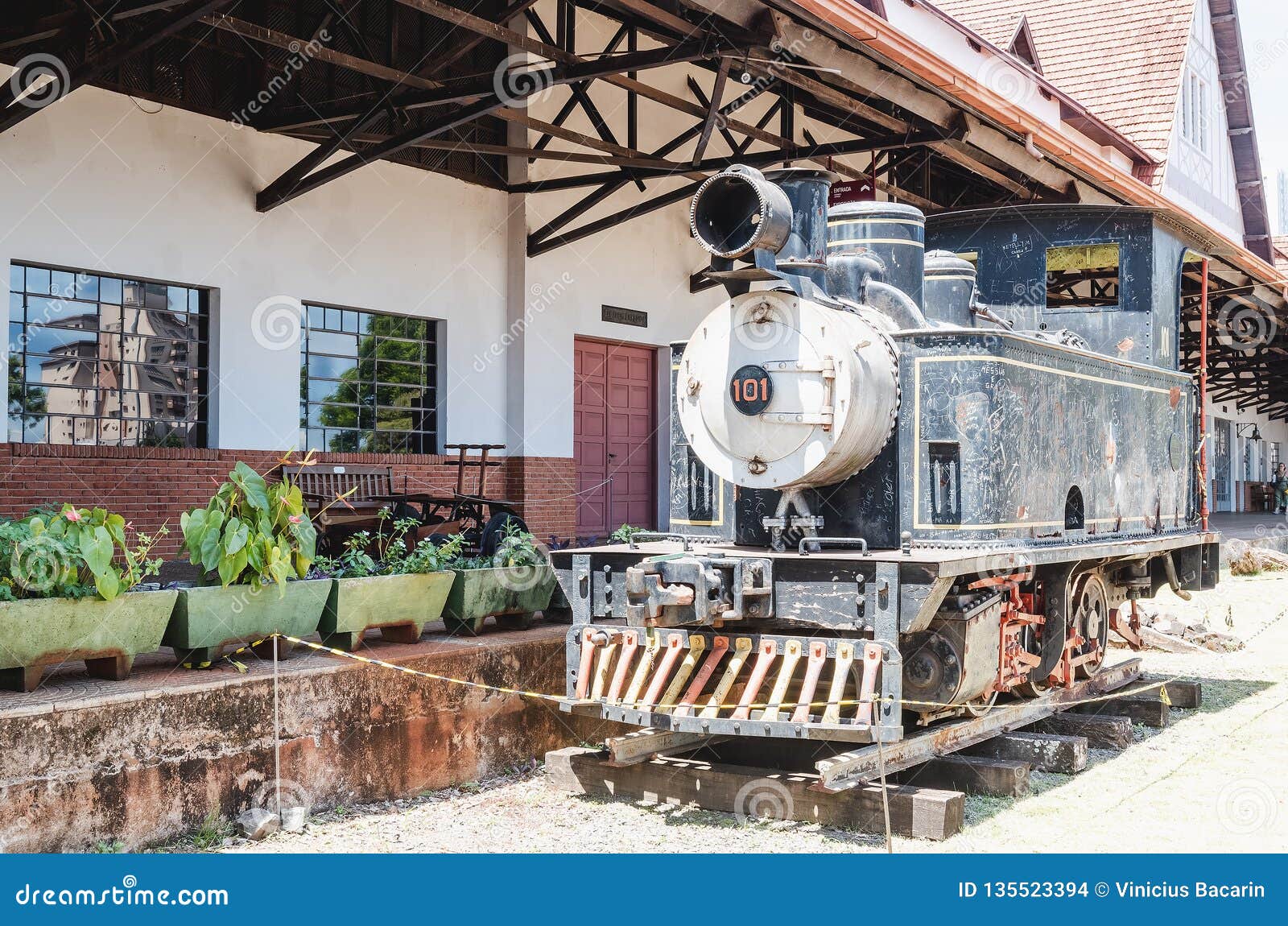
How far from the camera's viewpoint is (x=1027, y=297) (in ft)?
26.6

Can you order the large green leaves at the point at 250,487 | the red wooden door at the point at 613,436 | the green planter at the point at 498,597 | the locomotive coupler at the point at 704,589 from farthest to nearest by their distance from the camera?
the red wooden door at the point at 613,436 → the green planter at the point at 498,597 → the large green leaves at the point at 250,487 → the locomotive coupler at the point at 704,589

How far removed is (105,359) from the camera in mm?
9266

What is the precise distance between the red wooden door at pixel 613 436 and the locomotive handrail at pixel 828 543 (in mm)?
7734

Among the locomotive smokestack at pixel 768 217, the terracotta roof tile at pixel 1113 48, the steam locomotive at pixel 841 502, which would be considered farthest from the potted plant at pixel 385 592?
the terracotta roof tile at pixel 1113 48

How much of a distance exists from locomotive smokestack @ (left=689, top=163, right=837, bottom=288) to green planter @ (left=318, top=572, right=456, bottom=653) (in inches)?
88.7

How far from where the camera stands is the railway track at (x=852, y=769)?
5.16 metres

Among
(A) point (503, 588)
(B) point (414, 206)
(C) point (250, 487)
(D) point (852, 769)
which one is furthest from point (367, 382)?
(D) point (852, 769)

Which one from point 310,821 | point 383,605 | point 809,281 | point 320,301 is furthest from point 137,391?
point 809,281

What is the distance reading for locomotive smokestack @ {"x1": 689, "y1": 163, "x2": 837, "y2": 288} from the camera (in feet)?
17.1

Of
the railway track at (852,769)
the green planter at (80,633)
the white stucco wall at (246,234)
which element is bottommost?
the railway track at (852,769)

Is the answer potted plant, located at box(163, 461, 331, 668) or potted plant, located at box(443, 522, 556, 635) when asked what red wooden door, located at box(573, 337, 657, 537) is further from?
potted plant, located at box(163, 461, 331, 668)

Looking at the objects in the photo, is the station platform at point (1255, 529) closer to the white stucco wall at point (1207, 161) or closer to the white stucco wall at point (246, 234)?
the white stucco wall at point (1207, 161)

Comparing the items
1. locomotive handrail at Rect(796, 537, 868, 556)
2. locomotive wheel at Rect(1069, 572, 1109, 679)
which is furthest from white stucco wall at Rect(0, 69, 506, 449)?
locomotive wheel at Rect(1069, 572, 1109, 679)

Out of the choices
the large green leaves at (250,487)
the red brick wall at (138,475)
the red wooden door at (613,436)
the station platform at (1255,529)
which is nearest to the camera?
the large green leaves at (250,487)
